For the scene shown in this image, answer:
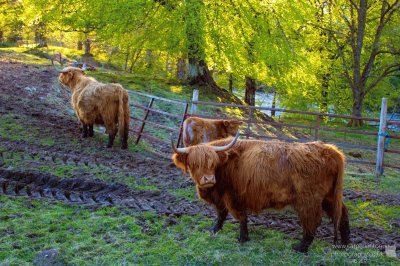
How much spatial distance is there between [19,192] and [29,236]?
149 centimetres

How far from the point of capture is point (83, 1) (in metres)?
14.0

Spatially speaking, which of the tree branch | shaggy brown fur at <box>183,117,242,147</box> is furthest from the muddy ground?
the tree branch

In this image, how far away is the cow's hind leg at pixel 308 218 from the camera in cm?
424

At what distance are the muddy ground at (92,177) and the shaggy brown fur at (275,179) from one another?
68 centimetres

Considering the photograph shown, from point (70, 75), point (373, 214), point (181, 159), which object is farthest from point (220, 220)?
point (70, 75)

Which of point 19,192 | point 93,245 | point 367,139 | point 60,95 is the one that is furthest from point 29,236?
point 367,139

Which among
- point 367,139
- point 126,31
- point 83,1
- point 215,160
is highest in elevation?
point 83,1

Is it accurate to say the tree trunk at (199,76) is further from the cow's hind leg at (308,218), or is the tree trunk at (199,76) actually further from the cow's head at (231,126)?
the cow's hind leg at (308,218)

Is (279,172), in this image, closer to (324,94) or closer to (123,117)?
(123,117)

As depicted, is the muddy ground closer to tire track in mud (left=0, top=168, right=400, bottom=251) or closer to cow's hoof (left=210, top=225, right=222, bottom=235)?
tire track in mud (left=0, top=168, right=400, bottom=251)

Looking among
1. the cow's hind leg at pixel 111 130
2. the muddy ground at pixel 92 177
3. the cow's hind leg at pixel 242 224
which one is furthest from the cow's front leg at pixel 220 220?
the cow's hind leg at pixel 111 130

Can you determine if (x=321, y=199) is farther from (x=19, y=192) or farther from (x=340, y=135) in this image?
(x=340, y=135)

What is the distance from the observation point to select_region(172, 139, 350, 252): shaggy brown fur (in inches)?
168

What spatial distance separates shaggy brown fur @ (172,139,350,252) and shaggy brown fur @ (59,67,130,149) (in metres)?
4.52
